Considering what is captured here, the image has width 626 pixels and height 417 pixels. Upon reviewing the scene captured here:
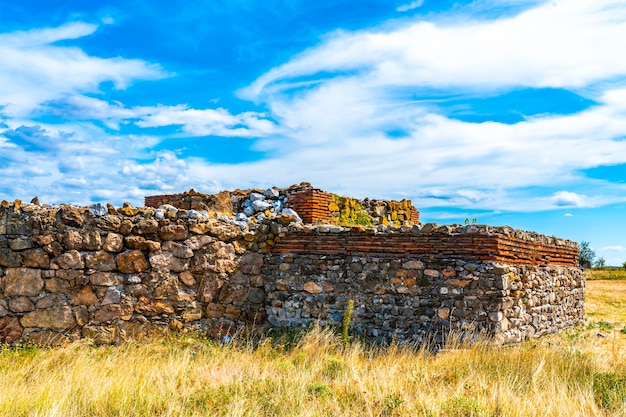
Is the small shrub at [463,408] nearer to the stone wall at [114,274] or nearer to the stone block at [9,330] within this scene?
the stone wall at [114,274]

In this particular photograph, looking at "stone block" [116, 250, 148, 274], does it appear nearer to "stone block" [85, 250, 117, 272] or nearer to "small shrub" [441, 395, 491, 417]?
"stone block" [85, 250, 117, 272]

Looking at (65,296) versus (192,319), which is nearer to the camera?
(65,296)

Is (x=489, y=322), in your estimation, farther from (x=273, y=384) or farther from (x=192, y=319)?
(x=192, y=319)

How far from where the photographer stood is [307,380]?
7.33 m

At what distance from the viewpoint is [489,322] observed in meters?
9.31

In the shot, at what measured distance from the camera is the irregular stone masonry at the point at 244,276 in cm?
914

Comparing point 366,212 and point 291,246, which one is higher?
point 366,212

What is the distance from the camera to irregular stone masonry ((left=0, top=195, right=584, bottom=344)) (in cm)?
914

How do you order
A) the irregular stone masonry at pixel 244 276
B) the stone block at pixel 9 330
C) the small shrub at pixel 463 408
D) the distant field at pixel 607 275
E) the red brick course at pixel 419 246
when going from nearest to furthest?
the small shrub at pixel 463 408
the stone block at pixel 9 330
the irregular stone masonry at pixel 244 276
the red brick course at pixel 419 246
the distant field at pixel 607 275

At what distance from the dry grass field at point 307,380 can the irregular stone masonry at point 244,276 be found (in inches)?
18.2

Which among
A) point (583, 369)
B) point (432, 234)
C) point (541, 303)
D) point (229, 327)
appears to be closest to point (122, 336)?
point (229, 327)

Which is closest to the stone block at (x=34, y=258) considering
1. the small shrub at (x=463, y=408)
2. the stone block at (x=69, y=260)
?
the stone block at (x=69, y=260)

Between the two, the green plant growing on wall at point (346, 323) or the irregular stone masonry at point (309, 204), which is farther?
the irregular stone masonry at point (309, 204)

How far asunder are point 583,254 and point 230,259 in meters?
44.9
